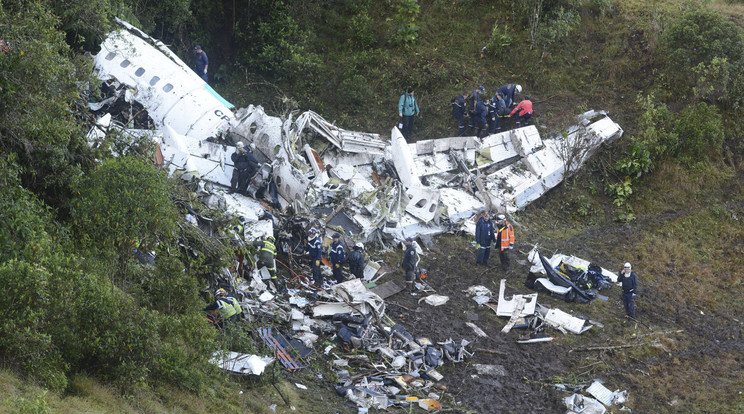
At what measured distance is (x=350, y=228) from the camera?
15.8 meters

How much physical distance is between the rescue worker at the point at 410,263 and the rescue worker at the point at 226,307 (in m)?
4.18

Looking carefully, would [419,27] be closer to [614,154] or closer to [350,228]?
[614,154]

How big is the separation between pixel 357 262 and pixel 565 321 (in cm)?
432

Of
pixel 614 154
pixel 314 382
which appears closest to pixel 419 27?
pixel 614 154

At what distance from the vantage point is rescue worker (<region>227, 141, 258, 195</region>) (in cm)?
1598

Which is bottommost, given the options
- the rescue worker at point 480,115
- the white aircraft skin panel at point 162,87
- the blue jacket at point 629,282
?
the blue jacket at point 629,282

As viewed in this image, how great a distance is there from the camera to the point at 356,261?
1427cm

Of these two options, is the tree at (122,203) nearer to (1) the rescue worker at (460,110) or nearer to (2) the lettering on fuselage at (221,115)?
(2) the lettering on fuselage at (221,115)

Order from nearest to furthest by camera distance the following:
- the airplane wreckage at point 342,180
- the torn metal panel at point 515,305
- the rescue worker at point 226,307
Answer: the rescue worker at point 226,307
the airplane wreckage at point 342,180
the torn metal panel at point 515,305

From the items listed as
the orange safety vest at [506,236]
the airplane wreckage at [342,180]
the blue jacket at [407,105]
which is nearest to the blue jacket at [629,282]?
the airplane wreckage at [342,180]

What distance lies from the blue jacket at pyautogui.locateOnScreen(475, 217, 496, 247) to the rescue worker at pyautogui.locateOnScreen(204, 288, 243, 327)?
606 cm

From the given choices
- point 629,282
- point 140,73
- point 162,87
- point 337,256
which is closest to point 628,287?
point 629,282

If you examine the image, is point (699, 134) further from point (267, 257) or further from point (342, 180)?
point (267, 257)

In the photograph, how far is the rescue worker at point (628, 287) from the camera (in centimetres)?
1393
